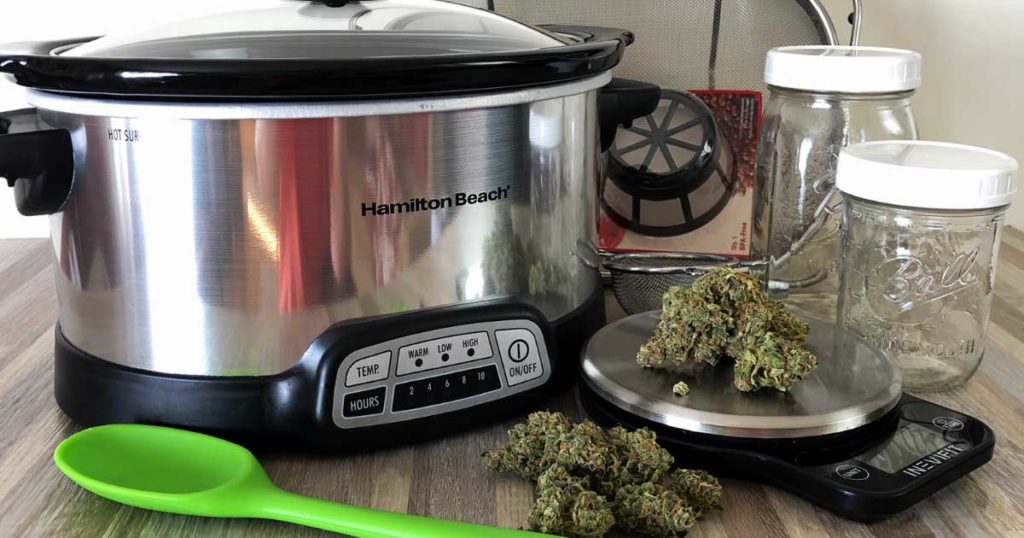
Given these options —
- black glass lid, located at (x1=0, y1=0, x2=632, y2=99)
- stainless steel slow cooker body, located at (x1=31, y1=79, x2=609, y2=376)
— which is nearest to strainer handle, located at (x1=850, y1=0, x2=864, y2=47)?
black glass lid, located at (x1=0, y1=0, x2=632, y2=99)

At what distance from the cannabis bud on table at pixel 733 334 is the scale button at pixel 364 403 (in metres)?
0.18

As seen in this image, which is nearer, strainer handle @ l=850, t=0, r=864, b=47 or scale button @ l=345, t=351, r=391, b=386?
scale button @ l=345, t=351, r=391, b=386

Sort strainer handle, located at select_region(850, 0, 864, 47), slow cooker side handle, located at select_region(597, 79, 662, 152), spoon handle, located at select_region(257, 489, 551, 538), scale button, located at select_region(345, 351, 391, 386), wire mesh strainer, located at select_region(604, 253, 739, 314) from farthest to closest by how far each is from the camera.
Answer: strainer handle, located at select_region(850, 0, 864, 47) < wire mesh strainer, located at select_region(604, 253, 739, 314) < slow cooker side handle, located at select_region(597, 79, 662, 152) < scale button, located at select_region(345, 351, 391, 386) < spoon handle, located at select_region(257, 489, 551, 538)

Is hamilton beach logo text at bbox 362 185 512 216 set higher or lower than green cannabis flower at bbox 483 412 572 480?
higher

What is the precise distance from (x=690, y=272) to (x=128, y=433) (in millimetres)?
486

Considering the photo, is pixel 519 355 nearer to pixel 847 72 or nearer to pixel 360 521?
pixel 360 521

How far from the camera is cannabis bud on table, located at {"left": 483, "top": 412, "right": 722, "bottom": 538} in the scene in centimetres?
51

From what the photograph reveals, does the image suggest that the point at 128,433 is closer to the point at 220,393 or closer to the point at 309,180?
the point at 220,393

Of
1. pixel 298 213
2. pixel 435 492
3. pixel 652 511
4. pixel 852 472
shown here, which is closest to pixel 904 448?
pixel 852 472

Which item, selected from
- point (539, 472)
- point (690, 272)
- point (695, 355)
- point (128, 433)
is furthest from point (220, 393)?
point (690, 272)

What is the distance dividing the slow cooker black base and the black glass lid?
0.15m

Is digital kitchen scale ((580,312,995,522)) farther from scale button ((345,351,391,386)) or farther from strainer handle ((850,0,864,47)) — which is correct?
strainer handle ((850,0,864,47))

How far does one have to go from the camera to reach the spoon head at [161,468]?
54 centimetres

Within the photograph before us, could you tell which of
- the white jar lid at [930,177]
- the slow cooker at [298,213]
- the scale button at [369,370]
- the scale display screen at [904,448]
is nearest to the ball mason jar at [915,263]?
the white jar lid at [930,177]
